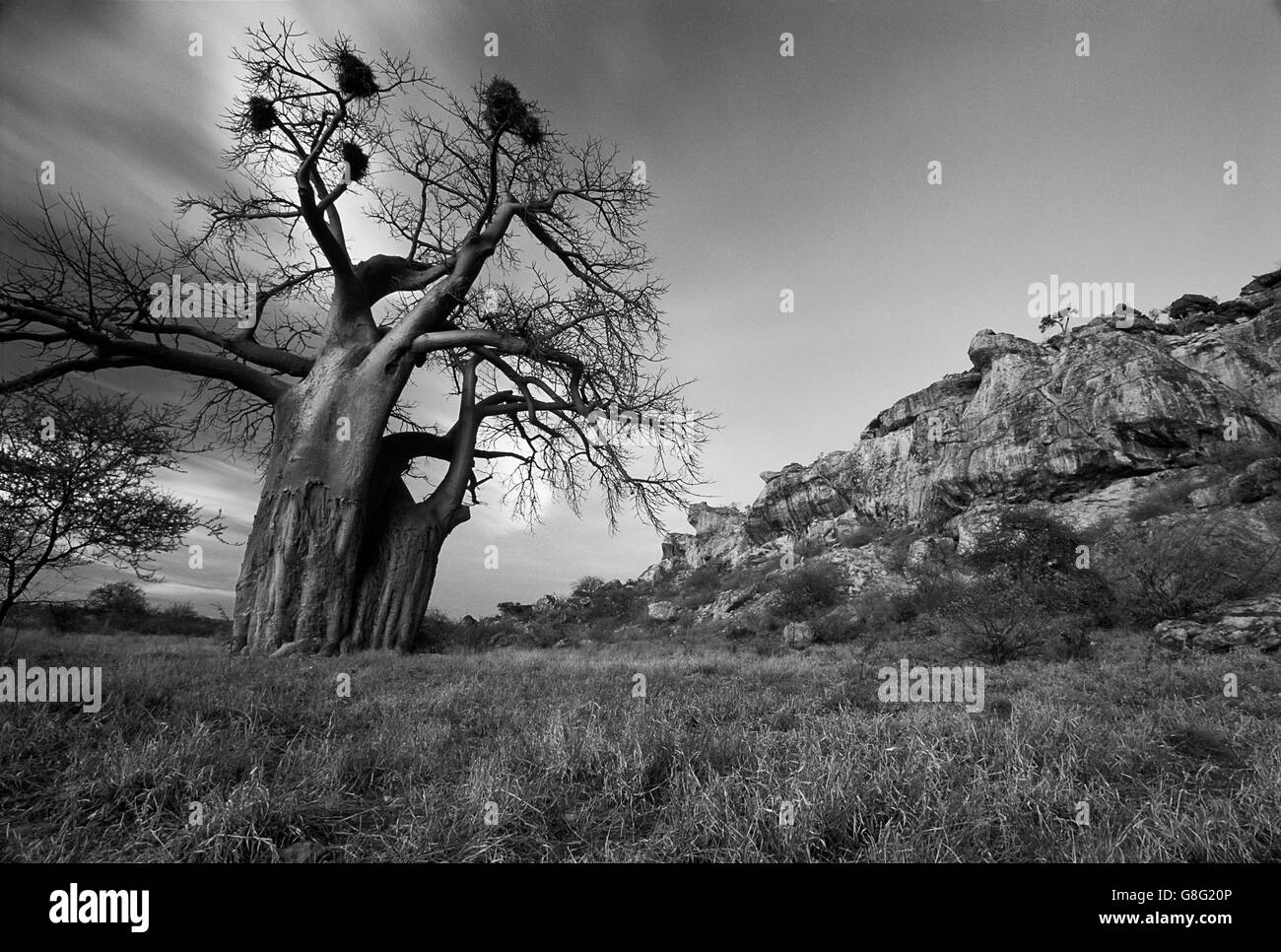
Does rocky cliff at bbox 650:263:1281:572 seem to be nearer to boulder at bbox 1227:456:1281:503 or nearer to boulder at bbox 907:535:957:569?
boulder at bbox 1227:456:1281:503

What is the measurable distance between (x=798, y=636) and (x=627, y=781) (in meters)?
15.5

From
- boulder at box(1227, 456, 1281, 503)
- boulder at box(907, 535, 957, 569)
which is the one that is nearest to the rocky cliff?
boulder at box(1227, 456, 1281, 503)

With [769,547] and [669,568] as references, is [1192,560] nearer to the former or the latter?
[769,547]

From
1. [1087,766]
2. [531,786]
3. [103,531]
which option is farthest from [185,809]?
[103,531]

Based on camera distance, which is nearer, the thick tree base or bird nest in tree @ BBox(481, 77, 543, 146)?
the thick tree base

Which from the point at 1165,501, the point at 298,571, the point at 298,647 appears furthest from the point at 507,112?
the point at 1165,501

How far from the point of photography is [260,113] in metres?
11.1

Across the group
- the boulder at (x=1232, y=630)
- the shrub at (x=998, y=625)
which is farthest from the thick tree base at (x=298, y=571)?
the boulder at (x=1232, y=630)

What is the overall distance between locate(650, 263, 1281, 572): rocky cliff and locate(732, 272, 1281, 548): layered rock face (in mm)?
85

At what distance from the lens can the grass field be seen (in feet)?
6.43

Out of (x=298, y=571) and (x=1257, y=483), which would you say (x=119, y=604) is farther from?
(x=1257, y=483)

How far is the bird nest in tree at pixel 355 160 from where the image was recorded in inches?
478

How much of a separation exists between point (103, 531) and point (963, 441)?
145 ft

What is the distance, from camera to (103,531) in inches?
322
